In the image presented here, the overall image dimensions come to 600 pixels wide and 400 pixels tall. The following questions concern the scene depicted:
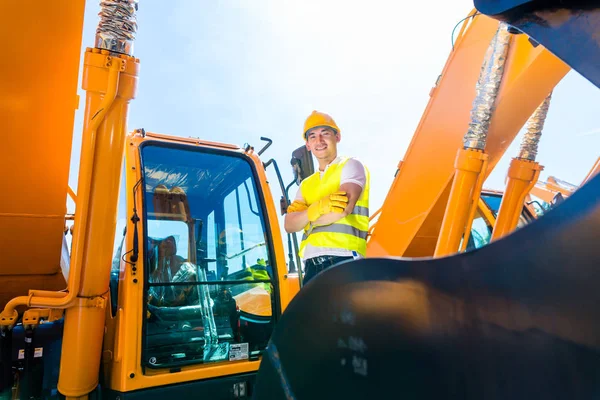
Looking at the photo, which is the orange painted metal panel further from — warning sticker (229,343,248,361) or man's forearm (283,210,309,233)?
man's forearm (283,210,309,233)

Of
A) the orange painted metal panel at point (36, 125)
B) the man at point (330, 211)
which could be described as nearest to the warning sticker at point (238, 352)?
the man at point (330, 211)

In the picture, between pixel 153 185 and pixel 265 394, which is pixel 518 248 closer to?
pixel 265 394

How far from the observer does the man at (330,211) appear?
8.68 ft

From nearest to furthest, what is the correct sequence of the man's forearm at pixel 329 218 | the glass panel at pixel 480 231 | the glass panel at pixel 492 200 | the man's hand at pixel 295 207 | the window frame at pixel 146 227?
the window frame at pixel 146 227, the man's forearm at pixel 329 218, the man's hand at pixel 295 207, the glass panel at pixel 480 231, the glass panel at pixel 492 200

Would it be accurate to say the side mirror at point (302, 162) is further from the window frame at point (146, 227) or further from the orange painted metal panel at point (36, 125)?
the orange painted metal panel at point (36, 125)

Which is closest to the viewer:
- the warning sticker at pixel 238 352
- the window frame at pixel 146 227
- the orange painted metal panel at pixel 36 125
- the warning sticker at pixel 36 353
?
the orange painted metal panel at pixel 36 125

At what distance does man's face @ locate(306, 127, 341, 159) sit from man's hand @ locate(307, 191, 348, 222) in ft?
1.59

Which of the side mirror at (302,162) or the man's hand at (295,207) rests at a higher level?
the side mirror at (302,162)

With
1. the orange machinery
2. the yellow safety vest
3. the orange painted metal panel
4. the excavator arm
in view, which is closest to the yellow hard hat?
the yellow safety vest

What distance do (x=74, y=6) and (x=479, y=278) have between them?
227 cm

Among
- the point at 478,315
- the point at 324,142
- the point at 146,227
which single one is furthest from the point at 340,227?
the point at 478,315

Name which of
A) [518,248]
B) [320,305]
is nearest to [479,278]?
[518,248]

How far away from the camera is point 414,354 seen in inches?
30.8

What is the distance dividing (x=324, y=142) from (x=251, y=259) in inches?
36.0
